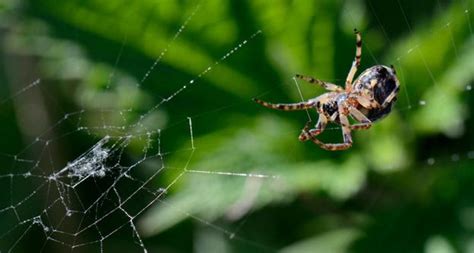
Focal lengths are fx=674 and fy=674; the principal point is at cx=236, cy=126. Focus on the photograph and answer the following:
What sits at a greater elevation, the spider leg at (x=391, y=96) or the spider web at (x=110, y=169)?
the spider leg at (x=391, y=96)

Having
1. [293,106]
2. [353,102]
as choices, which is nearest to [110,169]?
[293,106]

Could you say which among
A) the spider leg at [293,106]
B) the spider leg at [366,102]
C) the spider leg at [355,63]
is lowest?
the spider leg at [293,106]

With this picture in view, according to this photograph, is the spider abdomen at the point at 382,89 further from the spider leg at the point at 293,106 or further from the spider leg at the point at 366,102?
the spider leg at the point at 293,106

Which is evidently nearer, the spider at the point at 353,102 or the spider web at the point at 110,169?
the spider at the point at 353,102

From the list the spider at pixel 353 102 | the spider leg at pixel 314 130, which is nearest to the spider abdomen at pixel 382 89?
the spider at pixel 353 102

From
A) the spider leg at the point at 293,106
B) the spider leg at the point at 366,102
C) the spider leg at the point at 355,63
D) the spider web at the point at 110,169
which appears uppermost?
the spider leg at the point at 355,63

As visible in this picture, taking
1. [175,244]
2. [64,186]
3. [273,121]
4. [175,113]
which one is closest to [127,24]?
[175,113]

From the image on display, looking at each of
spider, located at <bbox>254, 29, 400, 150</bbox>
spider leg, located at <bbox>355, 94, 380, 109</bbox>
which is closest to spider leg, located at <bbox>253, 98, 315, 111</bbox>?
spider, located at <bbox>254, 29, 400, 150</bbox>

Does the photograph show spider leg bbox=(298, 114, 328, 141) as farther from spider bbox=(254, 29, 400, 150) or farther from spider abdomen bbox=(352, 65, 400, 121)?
spider abdomen bbox=(352, 65, 400, 121)
